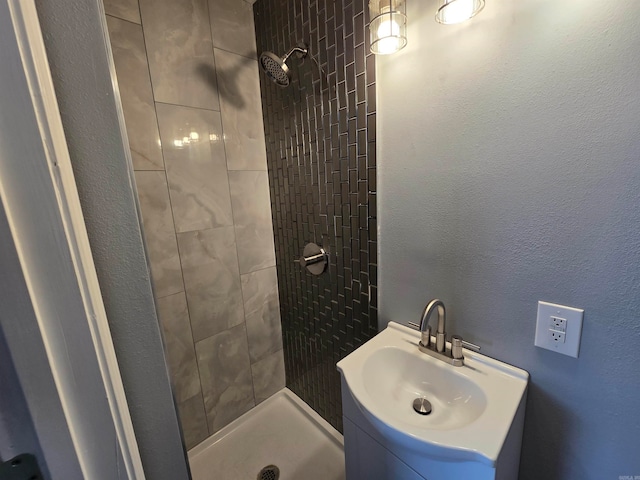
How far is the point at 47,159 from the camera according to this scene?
0.27 m

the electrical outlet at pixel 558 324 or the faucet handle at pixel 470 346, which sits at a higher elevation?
the electrical outlet at pixel 558 324

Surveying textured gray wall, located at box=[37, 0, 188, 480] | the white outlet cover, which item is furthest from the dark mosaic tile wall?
textured gray wall, located at box=[37, 0, 188, 480]

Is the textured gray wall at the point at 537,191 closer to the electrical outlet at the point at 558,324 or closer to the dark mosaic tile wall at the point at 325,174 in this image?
the electrical outlet at the point at 558,324

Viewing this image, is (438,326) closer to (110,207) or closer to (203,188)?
(110,207)

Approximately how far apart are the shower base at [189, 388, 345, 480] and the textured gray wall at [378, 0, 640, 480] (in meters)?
0.96

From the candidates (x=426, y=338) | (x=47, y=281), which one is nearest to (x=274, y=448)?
(x=426, y=338)

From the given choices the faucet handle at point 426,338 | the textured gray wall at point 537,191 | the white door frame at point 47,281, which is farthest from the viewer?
the faucet handle at point 426,338

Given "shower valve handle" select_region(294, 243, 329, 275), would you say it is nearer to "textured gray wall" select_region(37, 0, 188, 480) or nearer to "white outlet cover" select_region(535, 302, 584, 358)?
"white outlet cover" select_region(535, 302, 584, 358)

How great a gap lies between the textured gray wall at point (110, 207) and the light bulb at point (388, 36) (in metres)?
0.78

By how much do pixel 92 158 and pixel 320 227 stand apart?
103 centimetres

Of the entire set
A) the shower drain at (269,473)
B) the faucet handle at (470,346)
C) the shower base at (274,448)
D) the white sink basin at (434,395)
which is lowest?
the shower drain at (269,473)

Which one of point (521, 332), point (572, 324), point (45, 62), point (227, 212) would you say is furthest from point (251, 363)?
point (45, 62)

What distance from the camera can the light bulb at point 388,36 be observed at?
813 mm

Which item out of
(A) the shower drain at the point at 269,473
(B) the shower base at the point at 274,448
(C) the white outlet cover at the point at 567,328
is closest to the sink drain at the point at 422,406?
(C) the white outlet cover at the point at 567,328
